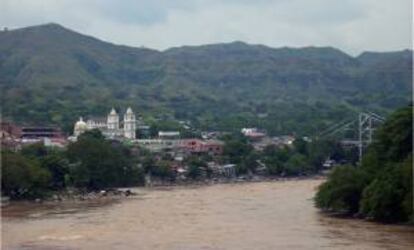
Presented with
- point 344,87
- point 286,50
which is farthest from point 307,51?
point 344,87

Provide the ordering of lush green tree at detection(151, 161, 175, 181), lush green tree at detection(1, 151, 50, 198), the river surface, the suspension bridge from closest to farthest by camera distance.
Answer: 1. the river surface
2. lush green tree at detection(1, 151, 50, 198)
3. lush green tree at detection(151, 161, 175, 181)
4. the suspension bridge

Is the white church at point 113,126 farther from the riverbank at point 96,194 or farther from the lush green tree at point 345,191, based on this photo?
the lush green tree at point 345,191

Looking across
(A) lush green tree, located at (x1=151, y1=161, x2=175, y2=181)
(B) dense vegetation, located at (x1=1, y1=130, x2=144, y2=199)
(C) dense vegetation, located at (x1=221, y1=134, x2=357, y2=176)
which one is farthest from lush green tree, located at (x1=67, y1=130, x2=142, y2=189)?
(C) dense vegetation, located at (x1=221, y1=134, x2=357, y2=176)

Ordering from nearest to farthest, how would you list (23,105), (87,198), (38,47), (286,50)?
1. (87,198)
2. (23,105)
3. (38,47)
4. (286,50)

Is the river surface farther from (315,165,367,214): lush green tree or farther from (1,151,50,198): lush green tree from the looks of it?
(1,151,50,198): lush green tree

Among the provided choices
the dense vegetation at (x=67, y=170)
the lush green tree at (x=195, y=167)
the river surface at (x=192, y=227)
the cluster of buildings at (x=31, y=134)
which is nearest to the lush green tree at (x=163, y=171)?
the lush green tree at (x=195, y=167)

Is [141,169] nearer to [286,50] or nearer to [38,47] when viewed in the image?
[38,47]

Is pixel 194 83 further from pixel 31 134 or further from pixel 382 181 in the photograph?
pixel 382 181

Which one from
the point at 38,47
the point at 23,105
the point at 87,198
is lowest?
the point at 87,198
